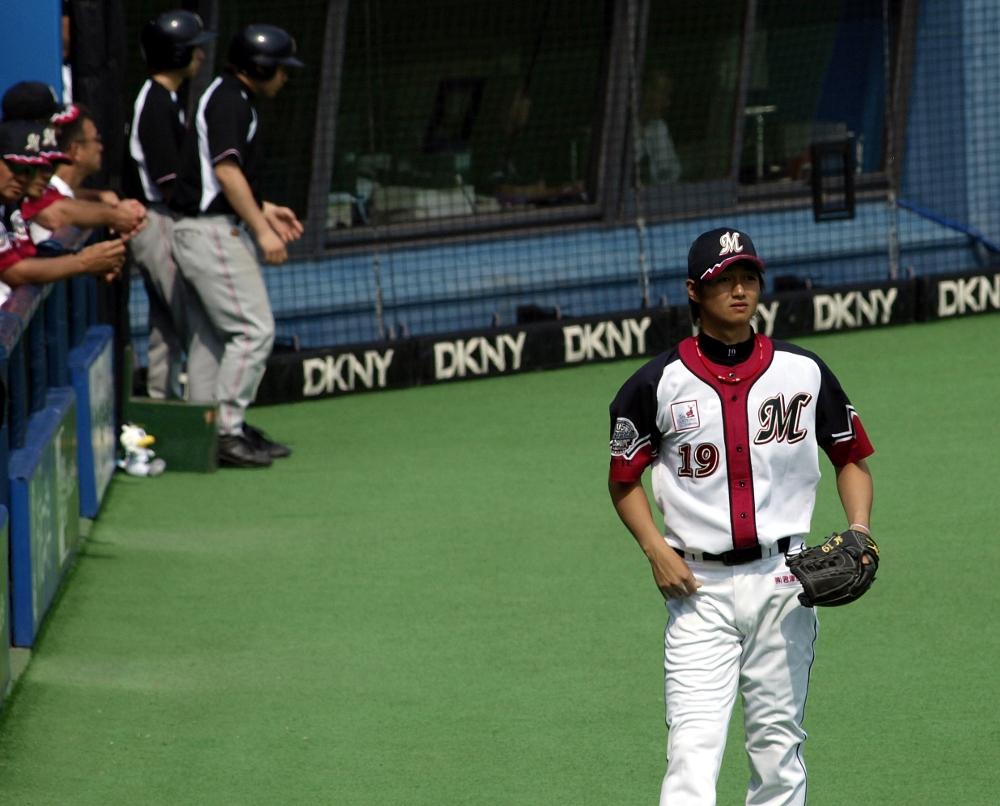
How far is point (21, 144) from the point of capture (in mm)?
5785

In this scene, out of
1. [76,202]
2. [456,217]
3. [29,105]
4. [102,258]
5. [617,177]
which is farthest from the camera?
[617,177]

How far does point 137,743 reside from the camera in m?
4.48

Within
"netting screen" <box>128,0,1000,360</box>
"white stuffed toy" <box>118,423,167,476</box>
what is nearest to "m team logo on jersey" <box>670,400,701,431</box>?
"white stuffed toy" <box>118,423,167,476</box>

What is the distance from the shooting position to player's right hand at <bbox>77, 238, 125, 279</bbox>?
6.20 metres

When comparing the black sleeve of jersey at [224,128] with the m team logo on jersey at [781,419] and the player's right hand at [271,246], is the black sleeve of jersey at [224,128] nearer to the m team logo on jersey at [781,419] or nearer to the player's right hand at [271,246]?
the player's right hand at [271,246]

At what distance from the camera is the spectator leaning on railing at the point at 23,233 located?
5.77m

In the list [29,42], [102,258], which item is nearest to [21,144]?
[102,258]

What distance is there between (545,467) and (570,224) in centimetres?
423

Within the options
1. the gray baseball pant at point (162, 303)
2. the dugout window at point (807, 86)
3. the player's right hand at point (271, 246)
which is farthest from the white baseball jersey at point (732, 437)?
the dugout window at point (807, 86)

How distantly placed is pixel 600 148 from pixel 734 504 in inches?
337

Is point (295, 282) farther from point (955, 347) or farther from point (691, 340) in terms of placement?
point (691, 340)

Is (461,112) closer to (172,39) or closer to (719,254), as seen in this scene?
(172,39)

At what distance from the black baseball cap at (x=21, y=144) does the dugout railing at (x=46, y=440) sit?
0.48 m

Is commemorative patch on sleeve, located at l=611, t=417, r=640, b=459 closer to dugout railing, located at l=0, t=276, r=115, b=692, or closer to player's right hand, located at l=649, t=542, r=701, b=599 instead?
player's right hand, located at l=649, t=542, r=701, b=599
